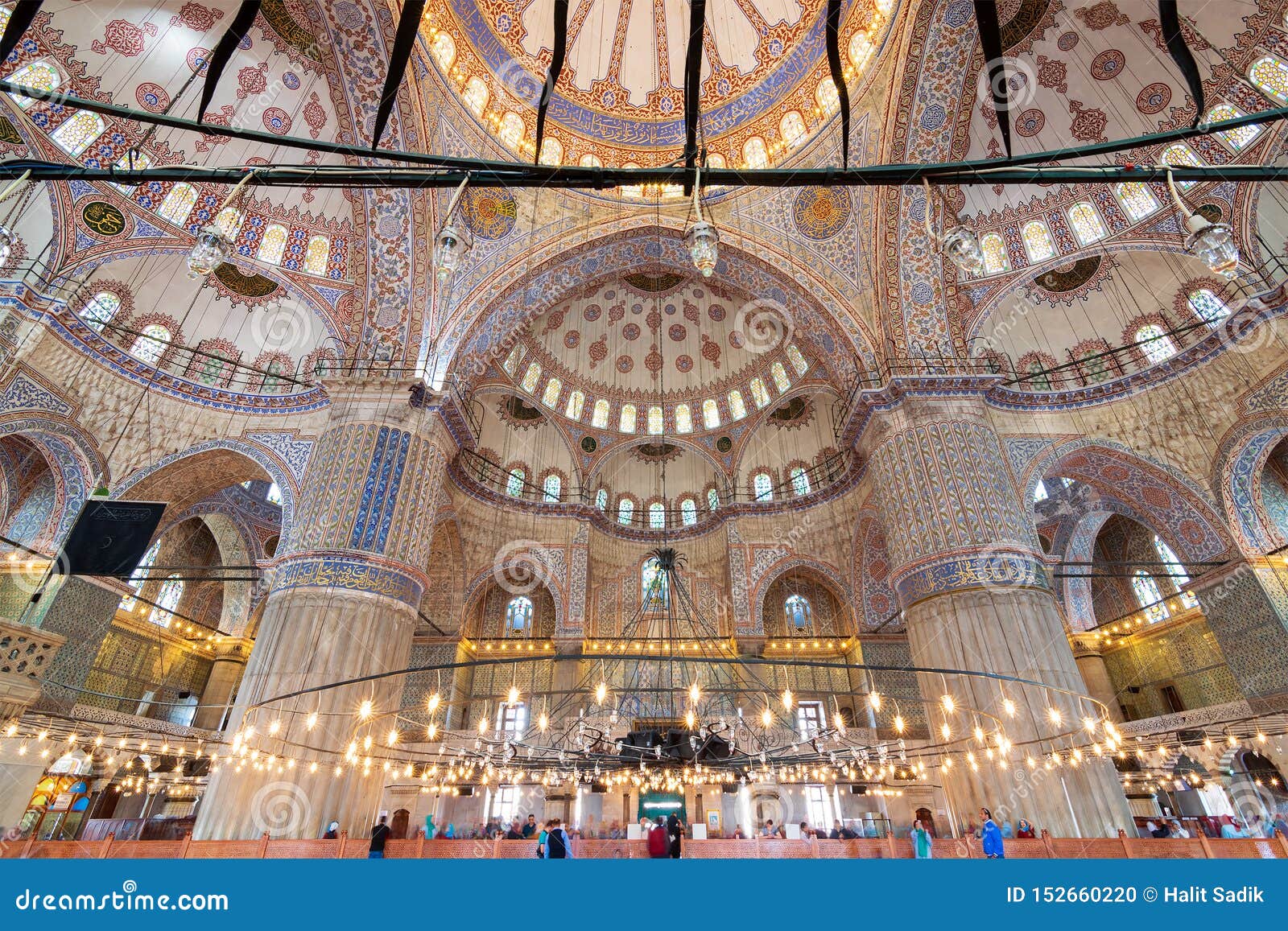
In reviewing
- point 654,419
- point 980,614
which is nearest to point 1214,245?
point 980,614

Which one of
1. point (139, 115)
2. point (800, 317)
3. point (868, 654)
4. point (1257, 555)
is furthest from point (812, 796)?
point (139, 115)

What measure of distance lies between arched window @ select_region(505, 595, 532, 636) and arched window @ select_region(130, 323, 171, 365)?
33.0 ft

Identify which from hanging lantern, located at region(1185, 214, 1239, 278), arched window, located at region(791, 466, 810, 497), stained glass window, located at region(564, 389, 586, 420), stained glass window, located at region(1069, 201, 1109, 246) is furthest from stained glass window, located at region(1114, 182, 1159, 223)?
stained glass window, located at region(564, 389, 586, 420)

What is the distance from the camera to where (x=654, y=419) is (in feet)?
60.6

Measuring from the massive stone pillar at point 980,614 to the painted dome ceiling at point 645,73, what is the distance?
7.45 metres

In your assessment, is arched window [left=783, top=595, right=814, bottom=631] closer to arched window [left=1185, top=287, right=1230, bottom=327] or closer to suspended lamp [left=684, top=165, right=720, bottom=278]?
arched window [left=1185, top=287, right=1230, bottom=327]

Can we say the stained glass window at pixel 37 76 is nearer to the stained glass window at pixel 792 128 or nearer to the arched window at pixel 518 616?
the stained glass window at pixel 792 128

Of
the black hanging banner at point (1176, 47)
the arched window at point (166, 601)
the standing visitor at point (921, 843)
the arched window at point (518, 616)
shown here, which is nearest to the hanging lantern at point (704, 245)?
the black hanging banner at point (1176, 47)

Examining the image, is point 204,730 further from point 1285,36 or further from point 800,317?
point 1285,36

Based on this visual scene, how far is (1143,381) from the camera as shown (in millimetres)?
11656

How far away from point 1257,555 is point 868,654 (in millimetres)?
7290

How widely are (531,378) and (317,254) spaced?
6.12 m

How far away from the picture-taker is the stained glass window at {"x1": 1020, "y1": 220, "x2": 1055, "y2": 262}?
1245cm

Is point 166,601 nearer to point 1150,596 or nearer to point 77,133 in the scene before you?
point 77,133
